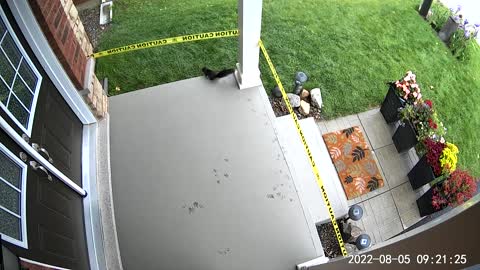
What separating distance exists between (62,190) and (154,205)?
37.2 inches

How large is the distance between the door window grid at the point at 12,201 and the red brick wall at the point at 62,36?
114 cm

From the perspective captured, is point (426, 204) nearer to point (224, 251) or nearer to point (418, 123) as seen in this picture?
point (418, 123)

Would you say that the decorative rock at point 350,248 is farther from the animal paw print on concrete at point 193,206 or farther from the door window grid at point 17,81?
the door window grid at point 17,81

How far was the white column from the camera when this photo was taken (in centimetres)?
371

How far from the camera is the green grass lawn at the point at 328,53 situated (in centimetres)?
571

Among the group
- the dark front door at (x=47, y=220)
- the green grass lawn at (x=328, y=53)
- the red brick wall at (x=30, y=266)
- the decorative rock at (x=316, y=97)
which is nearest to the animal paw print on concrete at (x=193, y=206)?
the dark front door at (x=47, y=220)

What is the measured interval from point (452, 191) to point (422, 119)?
1.02 metres

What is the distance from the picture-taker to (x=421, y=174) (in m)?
5.00

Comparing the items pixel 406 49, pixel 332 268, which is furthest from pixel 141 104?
pixel 406 49

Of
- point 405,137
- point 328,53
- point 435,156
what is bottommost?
point 435,156

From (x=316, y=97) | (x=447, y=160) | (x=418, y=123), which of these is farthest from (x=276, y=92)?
(x=447, y=160)

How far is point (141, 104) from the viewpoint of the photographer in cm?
470

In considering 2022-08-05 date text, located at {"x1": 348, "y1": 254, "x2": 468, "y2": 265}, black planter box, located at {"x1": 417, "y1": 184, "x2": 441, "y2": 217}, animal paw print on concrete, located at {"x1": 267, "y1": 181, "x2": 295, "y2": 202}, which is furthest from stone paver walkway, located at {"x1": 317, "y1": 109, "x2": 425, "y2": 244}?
2022-08-05 date text, located at {"x1": 348, "y1": 254, "x2": 468, "y2": 265}

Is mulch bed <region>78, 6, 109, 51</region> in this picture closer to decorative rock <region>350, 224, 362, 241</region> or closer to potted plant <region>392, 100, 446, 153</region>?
decorative rock <region>350, 224, 362, 241</region>
